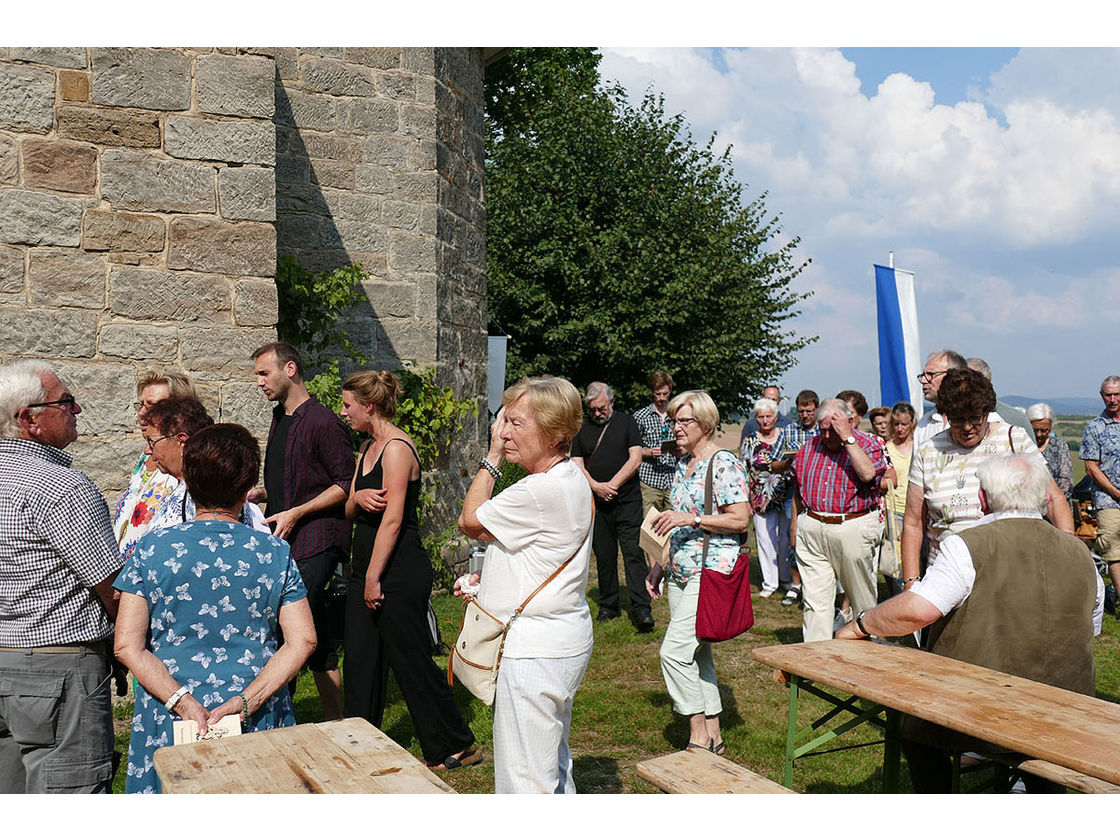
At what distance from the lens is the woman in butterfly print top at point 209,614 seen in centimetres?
275

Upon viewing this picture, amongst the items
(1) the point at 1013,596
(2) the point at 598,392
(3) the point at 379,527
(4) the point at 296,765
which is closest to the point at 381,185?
(2) the point at 598,392

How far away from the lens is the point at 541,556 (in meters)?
3.05

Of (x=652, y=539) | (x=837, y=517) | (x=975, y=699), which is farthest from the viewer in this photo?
(x=837, y=517)

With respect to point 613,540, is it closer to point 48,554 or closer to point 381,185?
point 381,185

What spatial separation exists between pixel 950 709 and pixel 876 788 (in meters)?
1.82

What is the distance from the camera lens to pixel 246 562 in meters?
2.82

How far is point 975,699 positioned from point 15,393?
10.6 feet

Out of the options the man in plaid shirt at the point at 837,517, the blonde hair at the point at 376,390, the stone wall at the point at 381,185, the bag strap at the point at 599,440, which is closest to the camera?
the blonde hair at the point at 376,390

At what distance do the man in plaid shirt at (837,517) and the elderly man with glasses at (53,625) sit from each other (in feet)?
13.8

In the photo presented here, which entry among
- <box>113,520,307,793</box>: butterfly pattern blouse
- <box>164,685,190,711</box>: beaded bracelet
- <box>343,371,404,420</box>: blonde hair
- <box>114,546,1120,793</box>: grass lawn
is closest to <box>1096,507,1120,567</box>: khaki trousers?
<box>114,546,1120,793</box>: grass lawn

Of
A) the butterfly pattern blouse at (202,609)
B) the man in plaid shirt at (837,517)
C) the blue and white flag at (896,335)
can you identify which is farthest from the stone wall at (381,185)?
the butterfly pattern blouse at (202,609)

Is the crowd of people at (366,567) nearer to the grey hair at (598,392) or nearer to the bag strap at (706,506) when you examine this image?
the bag strap at (706,506)

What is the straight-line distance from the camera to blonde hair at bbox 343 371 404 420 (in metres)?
4.45

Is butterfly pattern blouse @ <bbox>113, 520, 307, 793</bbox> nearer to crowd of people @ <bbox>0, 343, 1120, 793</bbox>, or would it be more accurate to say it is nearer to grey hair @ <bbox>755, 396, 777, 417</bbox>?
crowd of people @ <bbox>0, 343, 1120, 793</bbox>
